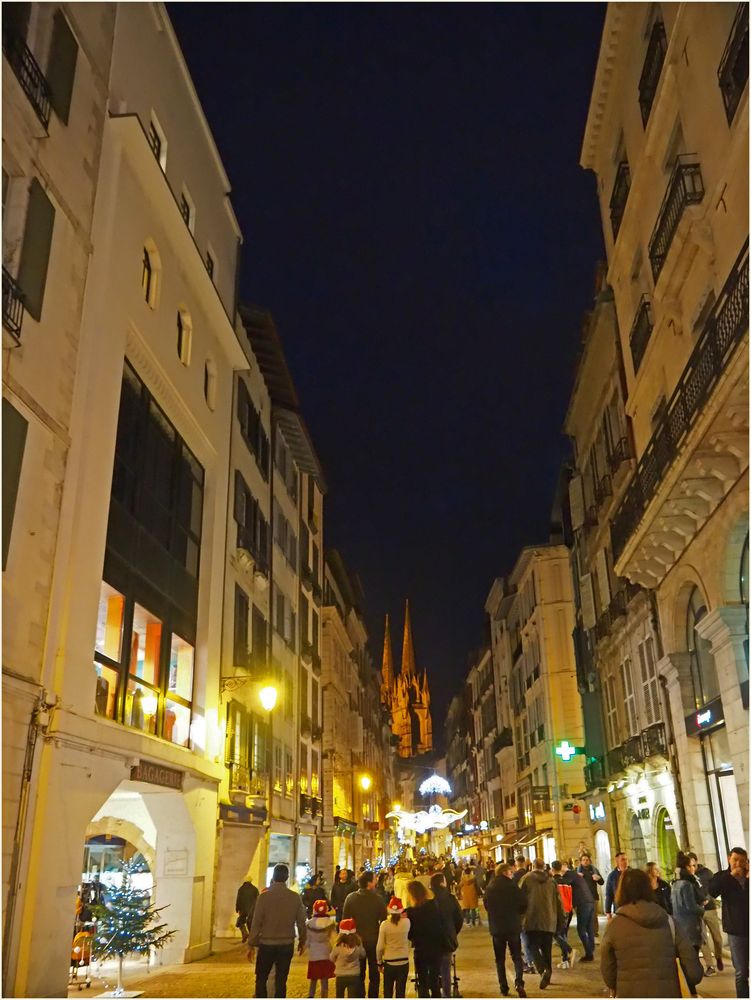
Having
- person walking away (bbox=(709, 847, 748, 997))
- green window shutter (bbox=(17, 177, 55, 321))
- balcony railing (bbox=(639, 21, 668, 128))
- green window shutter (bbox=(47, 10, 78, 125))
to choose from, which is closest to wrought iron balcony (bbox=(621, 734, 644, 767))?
person walking away (bbox=(709, 847, 748, 997))

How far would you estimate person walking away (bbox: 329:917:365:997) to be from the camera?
9906 mm

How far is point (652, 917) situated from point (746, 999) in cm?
563

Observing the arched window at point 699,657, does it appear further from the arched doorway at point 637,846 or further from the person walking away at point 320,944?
the person walking away at point 320,944

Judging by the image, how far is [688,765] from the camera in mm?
18016

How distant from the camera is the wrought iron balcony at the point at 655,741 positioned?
779 inches

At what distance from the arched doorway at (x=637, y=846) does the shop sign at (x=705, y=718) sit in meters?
6.92

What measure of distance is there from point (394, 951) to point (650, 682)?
43.6 feet

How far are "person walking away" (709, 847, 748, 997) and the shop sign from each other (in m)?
5.58

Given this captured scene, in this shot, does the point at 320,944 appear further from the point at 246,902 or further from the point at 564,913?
the point at 246,902

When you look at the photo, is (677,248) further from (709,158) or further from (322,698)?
(322,698)

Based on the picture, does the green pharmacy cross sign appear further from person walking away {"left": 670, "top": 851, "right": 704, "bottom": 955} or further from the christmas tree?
the christmas tree

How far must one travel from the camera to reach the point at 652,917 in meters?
6.23

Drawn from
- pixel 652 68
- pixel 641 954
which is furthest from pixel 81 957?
pixel 652 68

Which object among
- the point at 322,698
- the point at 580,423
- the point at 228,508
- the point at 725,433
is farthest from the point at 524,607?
the point at 725,433
